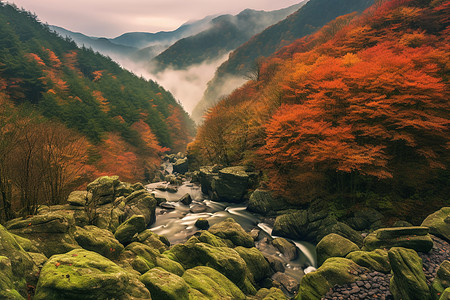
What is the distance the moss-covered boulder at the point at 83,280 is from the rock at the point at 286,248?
1300cm

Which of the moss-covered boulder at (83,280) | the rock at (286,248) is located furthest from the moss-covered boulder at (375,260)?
the moss-covered boulder at (83,280)

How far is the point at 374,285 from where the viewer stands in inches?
384

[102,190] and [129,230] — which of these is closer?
[129,230]

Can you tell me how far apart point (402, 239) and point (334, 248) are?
370 cm

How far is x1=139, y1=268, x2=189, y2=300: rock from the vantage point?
736 cm

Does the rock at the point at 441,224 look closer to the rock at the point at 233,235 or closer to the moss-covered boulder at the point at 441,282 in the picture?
the moss-covered boulder at the point at 441,282

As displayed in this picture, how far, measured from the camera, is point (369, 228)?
17.6 m

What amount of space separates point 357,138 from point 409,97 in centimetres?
463

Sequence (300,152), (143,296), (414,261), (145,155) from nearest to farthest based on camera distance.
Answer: (143,296) < (414,261) < (300,152) < (145,155)

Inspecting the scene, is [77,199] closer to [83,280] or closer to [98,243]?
[98,243]

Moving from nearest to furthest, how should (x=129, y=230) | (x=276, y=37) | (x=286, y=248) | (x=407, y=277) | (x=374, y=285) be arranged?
(x=407, y=277) → (x=374, y=285) → (x=129, y=230) → (x=286, y=248) → (x=276, y=37)

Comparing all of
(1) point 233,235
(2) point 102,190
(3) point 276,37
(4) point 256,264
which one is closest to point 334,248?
(4) point 256,264

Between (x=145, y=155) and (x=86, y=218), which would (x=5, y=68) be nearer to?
(x=145, y=155)

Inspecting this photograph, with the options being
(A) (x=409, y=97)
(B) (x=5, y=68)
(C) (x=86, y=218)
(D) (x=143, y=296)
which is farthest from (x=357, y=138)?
(B) (x=5, y=68)
